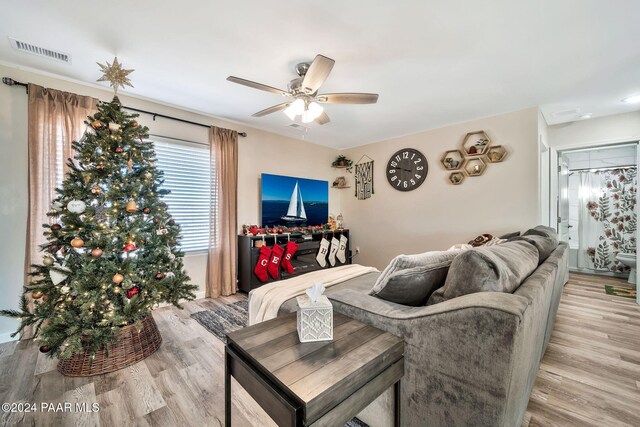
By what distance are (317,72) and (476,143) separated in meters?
2.80

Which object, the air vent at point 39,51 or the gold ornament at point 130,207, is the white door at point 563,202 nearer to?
the gold ornament at point 130,207

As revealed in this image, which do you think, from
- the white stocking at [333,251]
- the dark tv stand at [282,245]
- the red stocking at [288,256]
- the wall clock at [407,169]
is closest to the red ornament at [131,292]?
the dark tv stand at [282,245]

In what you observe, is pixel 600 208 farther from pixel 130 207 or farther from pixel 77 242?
pixel 77 242

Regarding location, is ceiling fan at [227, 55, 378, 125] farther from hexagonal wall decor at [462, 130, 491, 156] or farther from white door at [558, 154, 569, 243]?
white door at [558, 154, 569, 243]

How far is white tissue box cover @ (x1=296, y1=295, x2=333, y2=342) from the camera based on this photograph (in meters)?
1.07

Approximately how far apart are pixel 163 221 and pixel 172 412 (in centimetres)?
143

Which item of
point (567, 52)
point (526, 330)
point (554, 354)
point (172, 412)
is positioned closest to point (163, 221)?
point (172, 412)

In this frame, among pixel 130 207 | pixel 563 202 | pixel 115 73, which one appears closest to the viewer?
pixel 130 207

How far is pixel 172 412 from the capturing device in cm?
150

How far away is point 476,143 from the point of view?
3.58m

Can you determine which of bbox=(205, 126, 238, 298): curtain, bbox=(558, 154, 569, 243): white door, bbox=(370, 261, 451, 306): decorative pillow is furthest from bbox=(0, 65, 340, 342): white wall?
bbox=(558, 154, 569, 243): white door

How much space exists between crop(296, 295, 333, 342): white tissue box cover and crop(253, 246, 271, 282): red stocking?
2.57m

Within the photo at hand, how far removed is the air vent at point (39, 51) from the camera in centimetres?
204

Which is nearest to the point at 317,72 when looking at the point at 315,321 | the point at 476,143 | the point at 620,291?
the point at 315,321
